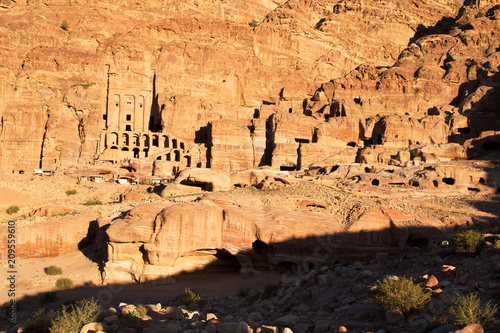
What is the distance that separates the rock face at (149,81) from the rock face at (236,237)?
22600mm

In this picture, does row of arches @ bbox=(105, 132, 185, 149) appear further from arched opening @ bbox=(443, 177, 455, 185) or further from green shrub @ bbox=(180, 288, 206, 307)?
green shrub @ bbox=(180, 288, 206, 307)

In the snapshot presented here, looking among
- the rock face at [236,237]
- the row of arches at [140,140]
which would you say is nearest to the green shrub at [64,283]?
the rock face at [236,237]

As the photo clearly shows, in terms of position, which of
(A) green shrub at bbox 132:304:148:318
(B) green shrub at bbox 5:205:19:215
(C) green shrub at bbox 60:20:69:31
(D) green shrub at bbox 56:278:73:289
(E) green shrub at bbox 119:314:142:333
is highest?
(C) green shrub at bbox 60:20:69:31

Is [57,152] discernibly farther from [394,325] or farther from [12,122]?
[394,325]

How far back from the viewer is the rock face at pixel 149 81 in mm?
50094

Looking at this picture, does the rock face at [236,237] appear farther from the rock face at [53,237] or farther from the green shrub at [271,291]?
the green shrub at [271,291]

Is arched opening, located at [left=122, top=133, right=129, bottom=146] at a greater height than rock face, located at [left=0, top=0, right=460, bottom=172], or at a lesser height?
lesser

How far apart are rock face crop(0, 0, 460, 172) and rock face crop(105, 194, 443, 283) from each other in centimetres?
2260

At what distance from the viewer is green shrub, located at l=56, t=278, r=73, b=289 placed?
64.2 ft

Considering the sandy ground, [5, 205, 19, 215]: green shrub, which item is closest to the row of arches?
the sandy ground

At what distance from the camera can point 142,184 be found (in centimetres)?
3966

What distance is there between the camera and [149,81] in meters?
60.0

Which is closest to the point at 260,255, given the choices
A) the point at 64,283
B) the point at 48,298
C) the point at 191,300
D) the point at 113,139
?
the point at 191,300

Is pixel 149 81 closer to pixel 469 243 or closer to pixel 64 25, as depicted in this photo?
pixel 64 25
